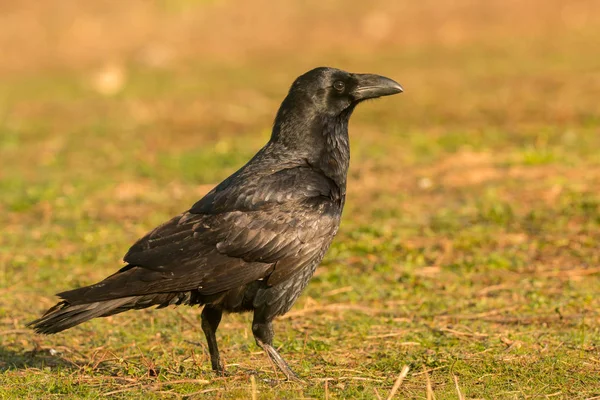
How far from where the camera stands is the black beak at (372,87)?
596 cm

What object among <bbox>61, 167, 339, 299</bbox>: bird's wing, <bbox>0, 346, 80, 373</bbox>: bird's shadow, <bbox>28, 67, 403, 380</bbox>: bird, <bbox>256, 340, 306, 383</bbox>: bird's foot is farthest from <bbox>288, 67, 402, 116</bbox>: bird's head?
<bbox>0, 346, 80, 373</bbox>: bird's shadow

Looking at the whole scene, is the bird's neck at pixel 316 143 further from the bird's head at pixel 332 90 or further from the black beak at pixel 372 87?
the black beak at pixel 372 87

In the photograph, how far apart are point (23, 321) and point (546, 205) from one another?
15.6 feet

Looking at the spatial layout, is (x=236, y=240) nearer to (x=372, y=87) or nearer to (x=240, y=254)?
(x=240, y=254)

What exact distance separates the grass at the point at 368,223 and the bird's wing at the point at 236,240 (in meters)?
0.53

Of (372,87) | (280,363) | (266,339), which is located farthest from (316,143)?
(280,363)

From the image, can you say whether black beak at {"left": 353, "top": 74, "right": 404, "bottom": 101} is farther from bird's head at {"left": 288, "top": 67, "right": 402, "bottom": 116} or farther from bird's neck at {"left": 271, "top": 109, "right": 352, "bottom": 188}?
bird's neck at {"left": 271, "top": 109, "right": 352, "bottom": 188}

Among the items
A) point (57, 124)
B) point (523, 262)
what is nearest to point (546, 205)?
point (523, 262)

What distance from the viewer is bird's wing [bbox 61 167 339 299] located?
203 inches

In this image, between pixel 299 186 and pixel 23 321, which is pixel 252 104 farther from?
pixel 299 186

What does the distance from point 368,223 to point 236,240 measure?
370 cm

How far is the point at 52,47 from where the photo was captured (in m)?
23.1

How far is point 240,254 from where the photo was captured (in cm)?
526

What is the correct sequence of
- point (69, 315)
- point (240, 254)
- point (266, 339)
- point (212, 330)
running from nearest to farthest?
point (69, 315)
point (240, 254)
point (266, 339)
point (212, 330)
